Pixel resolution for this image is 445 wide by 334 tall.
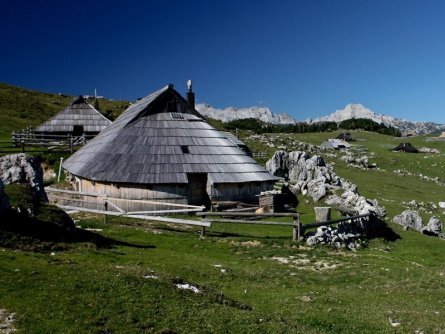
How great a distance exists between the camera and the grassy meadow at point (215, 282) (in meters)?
10.5

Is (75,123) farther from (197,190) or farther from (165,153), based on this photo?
(197,190)

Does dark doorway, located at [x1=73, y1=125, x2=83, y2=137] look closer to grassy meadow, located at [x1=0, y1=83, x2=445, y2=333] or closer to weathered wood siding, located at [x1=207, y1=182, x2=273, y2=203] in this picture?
weathered wood siding, located at [x1=207, y1=182, x2=273, y2=203]

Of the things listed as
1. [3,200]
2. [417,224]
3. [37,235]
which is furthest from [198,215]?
[417,224]

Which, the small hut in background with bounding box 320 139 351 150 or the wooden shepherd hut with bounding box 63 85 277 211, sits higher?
the small hut in background with bounding box 320 139 351 150

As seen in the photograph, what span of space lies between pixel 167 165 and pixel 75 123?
3422 cm

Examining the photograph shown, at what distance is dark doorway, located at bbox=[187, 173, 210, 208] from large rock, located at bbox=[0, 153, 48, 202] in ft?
46.2

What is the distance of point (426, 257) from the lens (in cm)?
2359

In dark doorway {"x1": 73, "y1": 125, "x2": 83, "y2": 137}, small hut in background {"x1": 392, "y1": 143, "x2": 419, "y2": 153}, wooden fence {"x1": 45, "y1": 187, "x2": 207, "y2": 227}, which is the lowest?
wooden fence {"x1": 45, "y1": 187, "x2": 207, "y2": 227}

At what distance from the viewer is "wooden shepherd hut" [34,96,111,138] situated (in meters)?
61.4

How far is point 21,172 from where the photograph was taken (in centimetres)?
2041

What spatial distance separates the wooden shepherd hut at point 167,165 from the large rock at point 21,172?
426 inches

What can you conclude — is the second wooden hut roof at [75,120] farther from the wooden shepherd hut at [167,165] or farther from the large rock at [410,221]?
the large rock at [410,221]

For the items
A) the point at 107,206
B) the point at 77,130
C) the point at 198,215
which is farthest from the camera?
the point at 77,130

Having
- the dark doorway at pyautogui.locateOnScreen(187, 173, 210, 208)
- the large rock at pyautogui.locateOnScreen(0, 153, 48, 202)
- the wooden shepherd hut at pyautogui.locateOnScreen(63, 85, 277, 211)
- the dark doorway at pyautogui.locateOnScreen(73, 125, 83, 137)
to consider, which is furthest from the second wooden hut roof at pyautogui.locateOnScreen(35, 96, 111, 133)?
the large rock at pyautogui.locateOnScreen(0, 153, 48, 202)
